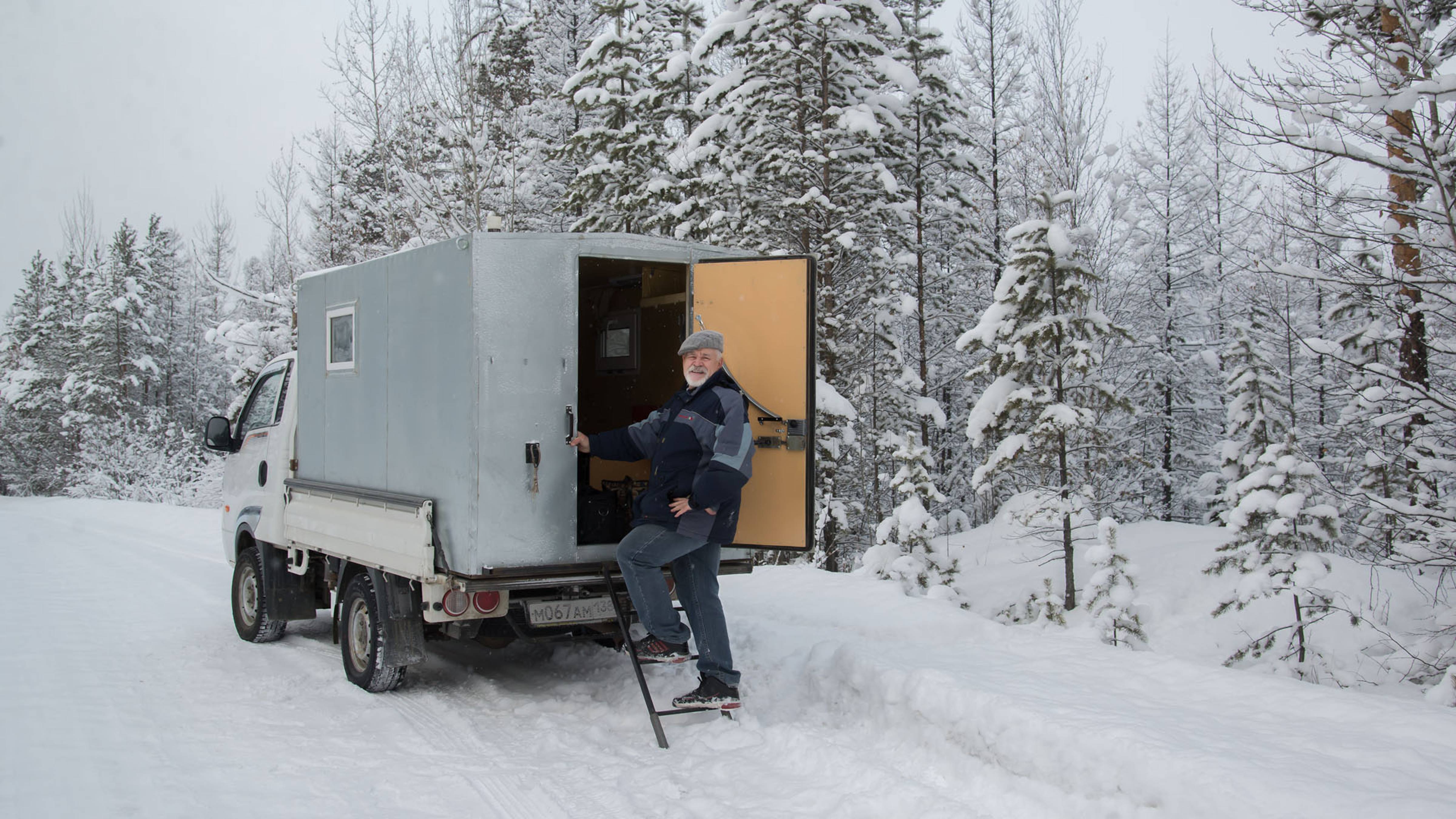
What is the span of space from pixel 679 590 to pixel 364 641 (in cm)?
233

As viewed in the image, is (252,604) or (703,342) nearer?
(703,342)

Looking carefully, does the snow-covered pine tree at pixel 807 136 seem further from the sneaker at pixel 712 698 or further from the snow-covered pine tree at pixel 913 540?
the sneaker at pixel 712 698

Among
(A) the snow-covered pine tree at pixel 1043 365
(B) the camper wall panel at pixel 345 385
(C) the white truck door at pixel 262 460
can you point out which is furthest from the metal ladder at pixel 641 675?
(A) the snow-covered pine tree at pixel 1043 365

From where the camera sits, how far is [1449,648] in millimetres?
7129

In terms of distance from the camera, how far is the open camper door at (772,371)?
18.7 feet

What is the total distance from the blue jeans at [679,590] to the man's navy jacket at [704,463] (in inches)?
3.8

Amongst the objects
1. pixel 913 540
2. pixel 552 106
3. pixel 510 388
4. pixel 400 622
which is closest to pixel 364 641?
pixel 400 622

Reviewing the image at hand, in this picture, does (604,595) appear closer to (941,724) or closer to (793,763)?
(793,763)

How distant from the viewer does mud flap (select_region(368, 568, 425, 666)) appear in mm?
5812

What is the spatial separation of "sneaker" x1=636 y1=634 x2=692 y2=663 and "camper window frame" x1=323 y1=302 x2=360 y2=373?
9.59ft

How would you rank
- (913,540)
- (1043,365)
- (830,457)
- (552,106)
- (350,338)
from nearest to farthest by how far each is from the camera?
(350,338)
(913,540)
(1043,365)
(830,457)
(552,106)

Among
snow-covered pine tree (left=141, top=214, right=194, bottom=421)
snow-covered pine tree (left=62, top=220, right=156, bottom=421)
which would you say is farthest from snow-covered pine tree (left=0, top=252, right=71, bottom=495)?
snow-covered pine tree (left=141, top=214, right=194, bottom=421)

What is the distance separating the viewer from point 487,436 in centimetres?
518

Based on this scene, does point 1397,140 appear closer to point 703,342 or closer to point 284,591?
point 703,342
